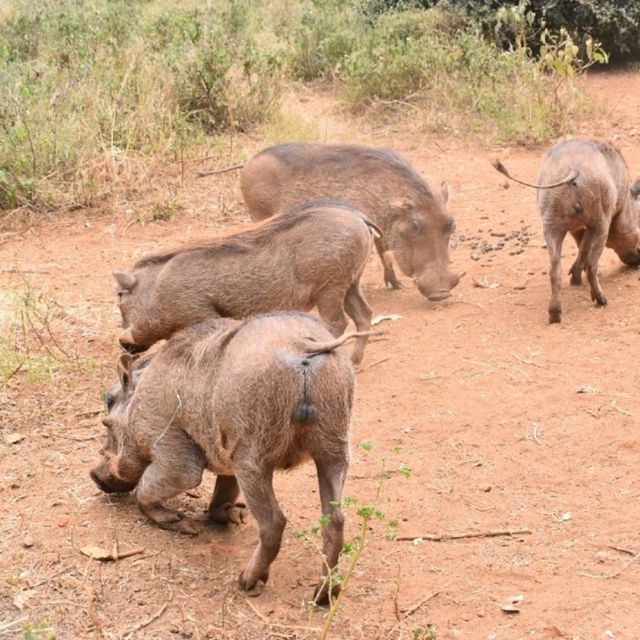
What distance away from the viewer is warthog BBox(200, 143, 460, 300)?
809cm

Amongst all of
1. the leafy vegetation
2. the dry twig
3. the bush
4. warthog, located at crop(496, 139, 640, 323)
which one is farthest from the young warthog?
the bush

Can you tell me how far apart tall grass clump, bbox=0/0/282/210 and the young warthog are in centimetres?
519

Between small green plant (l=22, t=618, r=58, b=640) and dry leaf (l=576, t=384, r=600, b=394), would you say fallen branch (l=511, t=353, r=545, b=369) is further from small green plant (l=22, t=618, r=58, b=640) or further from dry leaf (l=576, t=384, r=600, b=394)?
small green plant (l=22, t=618, r=58, b=640)

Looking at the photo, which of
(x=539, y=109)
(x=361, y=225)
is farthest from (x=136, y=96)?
(x=361, y=225)

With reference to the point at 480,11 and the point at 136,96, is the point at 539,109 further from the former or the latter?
the point at 136,96

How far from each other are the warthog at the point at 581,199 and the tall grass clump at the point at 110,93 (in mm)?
4211

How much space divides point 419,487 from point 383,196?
10.1 feet

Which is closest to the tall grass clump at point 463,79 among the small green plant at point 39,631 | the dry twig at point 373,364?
the dry twig at point 373,364

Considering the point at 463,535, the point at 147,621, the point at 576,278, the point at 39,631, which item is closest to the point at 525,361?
the point at 576,278

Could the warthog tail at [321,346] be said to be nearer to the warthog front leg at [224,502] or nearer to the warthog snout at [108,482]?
the warthog front leg at [224,502]

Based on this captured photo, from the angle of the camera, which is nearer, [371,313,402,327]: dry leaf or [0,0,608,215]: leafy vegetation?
[371,313,402,327]: dry leaf

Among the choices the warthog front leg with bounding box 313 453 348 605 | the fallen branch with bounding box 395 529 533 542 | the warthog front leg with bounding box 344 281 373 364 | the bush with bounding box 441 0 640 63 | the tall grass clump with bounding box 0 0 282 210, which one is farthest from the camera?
the bush with bounding box 441 0 640 63

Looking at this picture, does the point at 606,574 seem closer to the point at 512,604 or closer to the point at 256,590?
the point at 512,604

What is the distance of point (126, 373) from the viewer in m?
5.26
